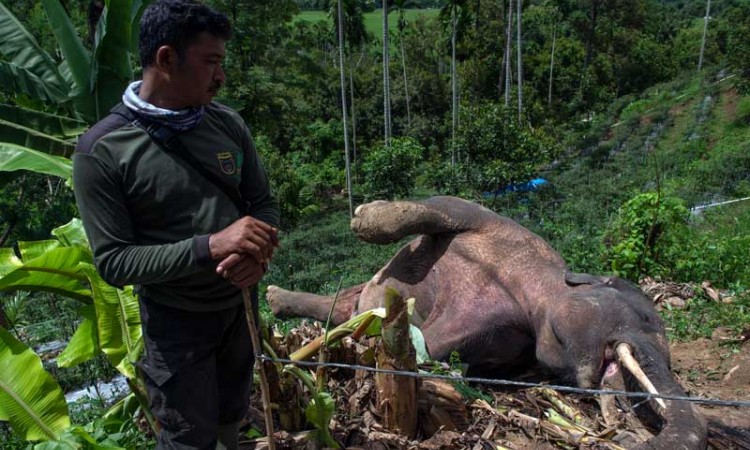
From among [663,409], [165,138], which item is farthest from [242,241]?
[663,409]

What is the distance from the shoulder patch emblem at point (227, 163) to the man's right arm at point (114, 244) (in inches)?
13.3

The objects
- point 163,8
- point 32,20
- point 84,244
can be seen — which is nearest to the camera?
point 163,8

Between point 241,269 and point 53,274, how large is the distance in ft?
6.43

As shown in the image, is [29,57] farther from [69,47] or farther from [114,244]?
[114,244]

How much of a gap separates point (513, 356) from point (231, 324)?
2.32 m

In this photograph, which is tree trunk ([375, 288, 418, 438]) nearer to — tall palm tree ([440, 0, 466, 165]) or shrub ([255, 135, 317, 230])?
shrub ([255, 135, 317, 230])

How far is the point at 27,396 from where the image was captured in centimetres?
308

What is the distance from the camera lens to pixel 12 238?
38.5 ft

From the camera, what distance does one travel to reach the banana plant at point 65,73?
5.01 m

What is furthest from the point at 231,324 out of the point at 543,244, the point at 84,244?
the point at 543,244

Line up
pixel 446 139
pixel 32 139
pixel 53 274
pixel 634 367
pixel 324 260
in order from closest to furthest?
1. pixel 634 367
2. pixel 53 274
3. pixel 32 139
4. pixel 324 260
5. pixel 446 139

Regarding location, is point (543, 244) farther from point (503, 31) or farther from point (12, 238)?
point (503, 31)

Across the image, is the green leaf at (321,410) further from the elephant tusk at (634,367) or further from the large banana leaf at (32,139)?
the large banana leaf at (32,139)

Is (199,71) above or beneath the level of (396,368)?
above
